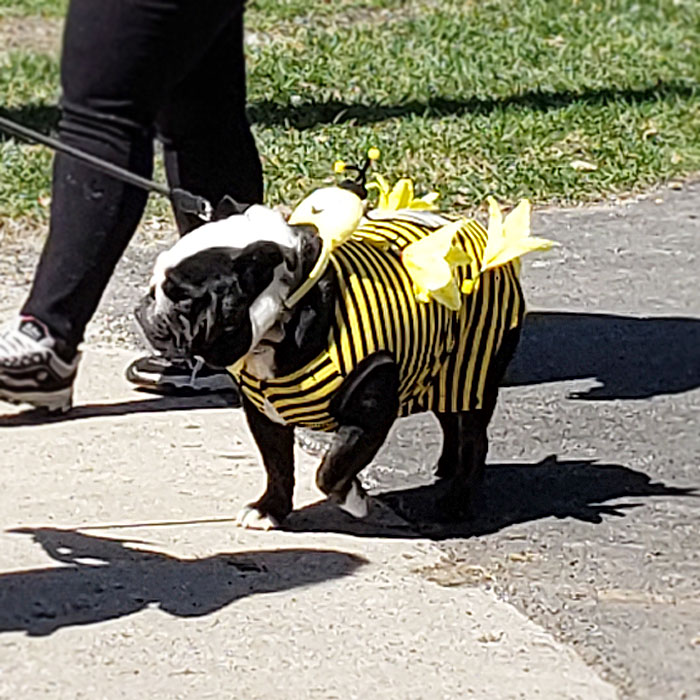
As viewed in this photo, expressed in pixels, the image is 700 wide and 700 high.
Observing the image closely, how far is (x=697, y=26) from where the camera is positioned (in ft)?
31.5

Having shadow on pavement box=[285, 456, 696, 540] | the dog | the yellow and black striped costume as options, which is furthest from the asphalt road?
the yellow and black striped costume

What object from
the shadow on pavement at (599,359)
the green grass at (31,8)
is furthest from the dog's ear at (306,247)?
the green grass at (31,8)

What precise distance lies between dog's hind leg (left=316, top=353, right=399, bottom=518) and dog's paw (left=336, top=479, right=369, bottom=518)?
36 millimetres

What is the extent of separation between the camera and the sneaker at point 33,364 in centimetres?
404

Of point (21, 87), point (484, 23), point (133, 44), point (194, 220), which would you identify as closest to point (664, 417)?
point (194, 220)

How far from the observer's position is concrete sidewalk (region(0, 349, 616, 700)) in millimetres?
3178

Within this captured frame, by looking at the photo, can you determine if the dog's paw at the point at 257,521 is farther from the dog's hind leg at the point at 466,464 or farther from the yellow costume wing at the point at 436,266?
the yellow costume wing at the point at 436,266

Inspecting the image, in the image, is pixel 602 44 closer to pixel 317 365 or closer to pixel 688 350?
pixel 688 350

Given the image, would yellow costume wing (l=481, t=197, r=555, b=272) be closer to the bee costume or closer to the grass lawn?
the bee costume

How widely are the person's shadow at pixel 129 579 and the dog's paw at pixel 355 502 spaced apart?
97 mm

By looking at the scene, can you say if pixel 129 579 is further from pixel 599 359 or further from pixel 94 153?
pixel 599 359

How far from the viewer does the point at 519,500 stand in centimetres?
414

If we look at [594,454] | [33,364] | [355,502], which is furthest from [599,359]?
[33,364]

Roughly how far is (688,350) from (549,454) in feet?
3.29
